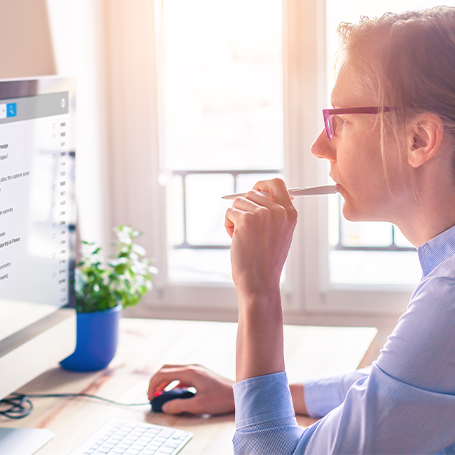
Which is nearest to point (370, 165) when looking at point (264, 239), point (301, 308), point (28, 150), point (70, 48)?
point (264, 239)

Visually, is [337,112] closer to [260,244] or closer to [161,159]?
[260,244]

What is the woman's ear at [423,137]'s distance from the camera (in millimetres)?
766

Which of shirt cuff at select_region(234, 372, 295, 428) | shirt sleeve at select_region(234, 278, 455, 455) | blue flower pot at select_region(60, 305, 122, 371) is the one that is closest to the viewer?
shirt sleeve at select_region(234, 278, 455, 455)

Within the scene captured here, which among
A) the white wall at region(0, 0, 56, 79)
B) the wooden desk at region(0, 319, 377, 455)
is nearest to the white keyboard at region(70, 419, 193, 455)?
the wooden desk at region(0, 319, 377, 455)

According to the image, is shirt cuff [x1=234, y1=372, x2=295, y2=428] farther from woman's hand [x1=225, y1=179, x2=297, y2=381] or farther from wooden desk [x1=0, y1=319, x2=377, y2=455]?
wooden desk [x1=0, y1=319, x2=377, y2=455]

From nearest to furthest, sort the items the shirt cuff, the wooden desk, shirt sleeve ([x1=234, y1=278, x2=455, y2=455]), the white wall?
shirt sleeve ([x1=234, y1=278, x2=455, y2=455])
the shirt cuff
the wooden desk
the white wall

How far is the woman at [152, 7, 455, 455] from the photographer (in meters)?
0.68

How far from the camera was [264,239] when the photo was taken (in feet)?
2.86

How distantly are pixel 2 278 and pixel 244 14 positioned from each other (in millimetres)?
1789

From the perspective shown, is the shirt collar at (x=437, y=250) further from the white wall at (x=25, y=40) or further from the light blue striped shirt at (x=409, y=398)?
the white wall at (x=25, y=40)

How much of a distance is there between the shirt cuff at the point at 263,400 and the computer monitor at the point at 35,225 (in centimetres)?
42

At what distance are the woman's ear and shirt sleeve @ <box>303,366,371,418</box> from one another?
46cm

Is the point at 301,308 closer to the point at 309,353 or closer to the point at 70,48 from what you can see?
the point at 309,353

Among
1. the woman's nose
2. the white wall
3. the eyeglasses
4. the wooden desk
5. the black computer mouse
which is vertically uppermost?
the white wall
